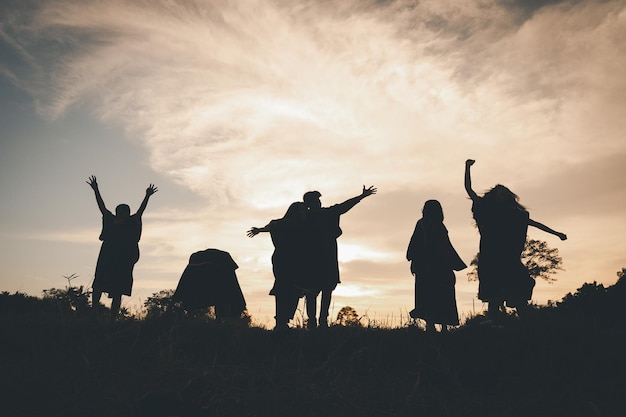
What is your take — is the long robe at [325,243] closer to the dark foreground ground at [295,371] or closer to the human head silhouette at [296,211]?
the human head silhouette at [296,211]

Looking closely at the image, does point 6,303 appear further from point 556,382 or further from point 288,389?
point 556,382

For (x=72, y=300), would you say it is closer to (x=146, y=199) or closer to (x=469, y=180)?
(x=146, y=199)

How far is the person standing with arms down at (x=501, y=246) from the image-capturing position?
31.0 ft

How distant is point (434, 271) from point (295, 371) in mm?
4948

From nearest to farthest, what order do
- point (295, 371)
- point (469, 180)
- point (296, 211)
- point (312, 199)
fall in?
1. point (295, 371)
2. point (469, 180)
3. point (296, 211)
4. point (312, 199)

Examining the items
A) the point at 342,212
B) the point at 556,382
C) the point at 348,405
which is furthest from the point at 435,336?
the point at 342,212

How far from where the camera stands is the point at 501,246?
973 cm

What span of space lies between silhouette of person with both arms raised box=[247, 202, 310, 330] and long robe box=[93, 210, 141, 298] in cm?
277

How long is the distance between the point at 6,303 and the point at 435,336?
15277mm

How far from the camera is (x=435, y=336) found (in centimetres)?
730

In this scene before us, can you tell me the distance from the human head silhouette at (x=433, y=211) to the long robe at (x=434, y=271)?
3.5 inches

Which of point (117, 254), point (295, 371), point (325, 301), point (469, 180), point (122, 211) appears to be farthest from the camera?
point (122, 211)

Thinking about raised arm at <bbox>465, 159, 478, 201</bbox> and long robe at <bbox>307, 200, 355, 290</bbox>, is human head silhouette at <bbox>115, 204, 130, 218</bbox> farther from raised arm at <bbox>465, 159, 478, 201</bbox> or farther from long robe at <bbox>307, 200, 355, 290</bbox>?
raised arm at <bbox>465, 159, 478, 201</bbox>

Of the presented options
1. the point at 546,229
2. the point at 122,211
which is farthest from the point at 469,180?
the point at 122,211
